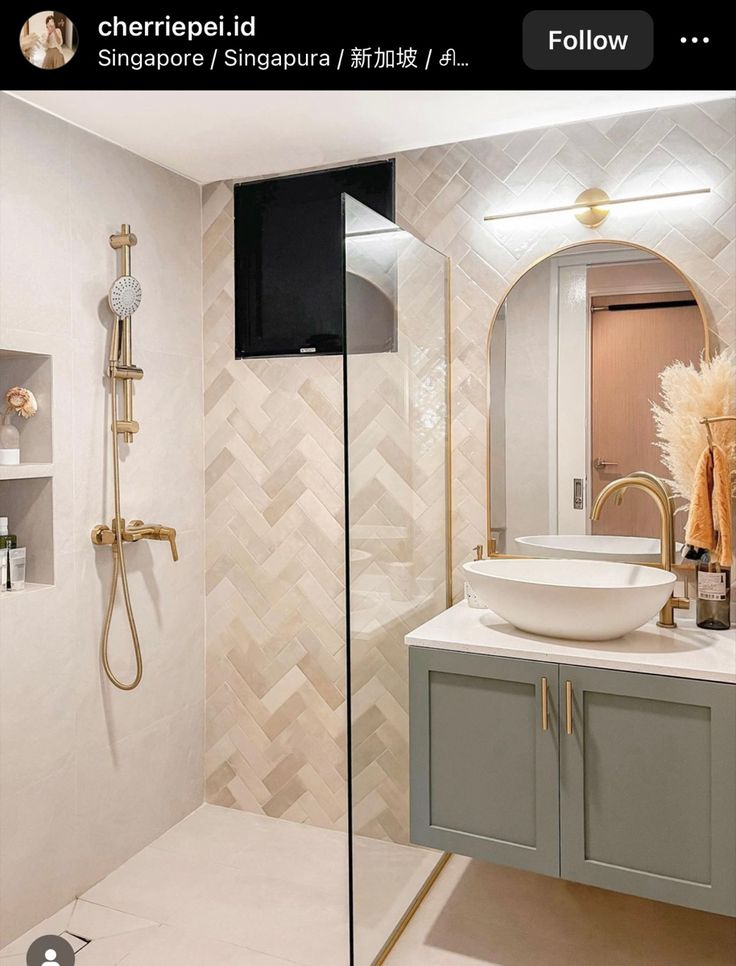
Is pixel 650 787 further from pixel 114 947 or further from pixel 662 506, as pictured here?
pixel 114 947

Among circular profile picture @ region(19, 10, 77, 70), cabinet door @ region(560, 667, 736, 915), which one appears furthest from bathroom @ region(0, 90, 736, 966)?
circular profile picture @ region(19, 10, 77, 70)

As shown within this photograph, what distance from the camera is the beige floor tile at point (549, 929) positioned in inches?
83.4

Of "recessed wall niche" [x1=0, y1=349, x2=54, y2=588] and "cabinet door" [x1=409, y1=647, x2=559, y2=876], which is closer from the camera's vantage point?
"cabinet door" [x1=409, y1=647, x2=559, y2=876]

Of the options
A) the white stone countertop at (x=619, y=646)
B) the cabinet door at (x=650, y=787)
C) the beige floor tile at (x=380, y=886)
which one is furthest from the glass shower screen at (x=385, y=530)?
the cabinet door at (x=650, y=787)

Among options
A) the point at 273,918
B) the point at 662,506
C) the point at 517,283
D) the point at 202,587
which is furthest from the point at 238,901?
the point at 517,283

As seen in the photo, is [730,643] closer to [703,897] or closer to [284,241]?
[703,897]

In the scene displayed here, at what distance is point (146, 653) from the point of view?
9.01 feet

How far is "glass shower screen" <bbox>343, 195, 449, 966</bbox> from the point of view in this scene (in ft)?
6.39

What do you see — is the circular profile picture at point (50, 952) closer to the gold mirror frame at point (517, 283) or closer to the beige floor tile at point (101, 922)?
the beige floor tile at point (101, 922)

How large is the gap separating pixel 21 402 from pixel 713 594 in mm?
2083

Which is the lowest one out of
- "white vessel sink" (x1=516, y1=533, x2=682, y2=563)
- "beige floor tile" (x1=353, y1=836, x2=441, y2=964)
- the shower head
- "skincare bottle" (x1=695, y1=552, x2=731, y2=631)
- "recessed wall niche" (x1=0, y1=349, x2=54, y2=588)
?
"beige floor tile" (x1=353, y1=836, x2=441, y2=964)

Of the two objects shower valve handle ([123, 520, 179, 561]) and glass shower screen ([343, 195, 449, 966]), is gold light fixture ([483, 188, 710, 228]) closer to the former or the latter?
glass shower screen ([343, 195, 449, 966])

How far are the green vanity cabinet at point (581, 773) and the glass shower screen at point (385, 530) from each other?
0.09 meters

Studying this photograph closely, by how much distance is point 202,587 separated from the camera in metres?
3.05
